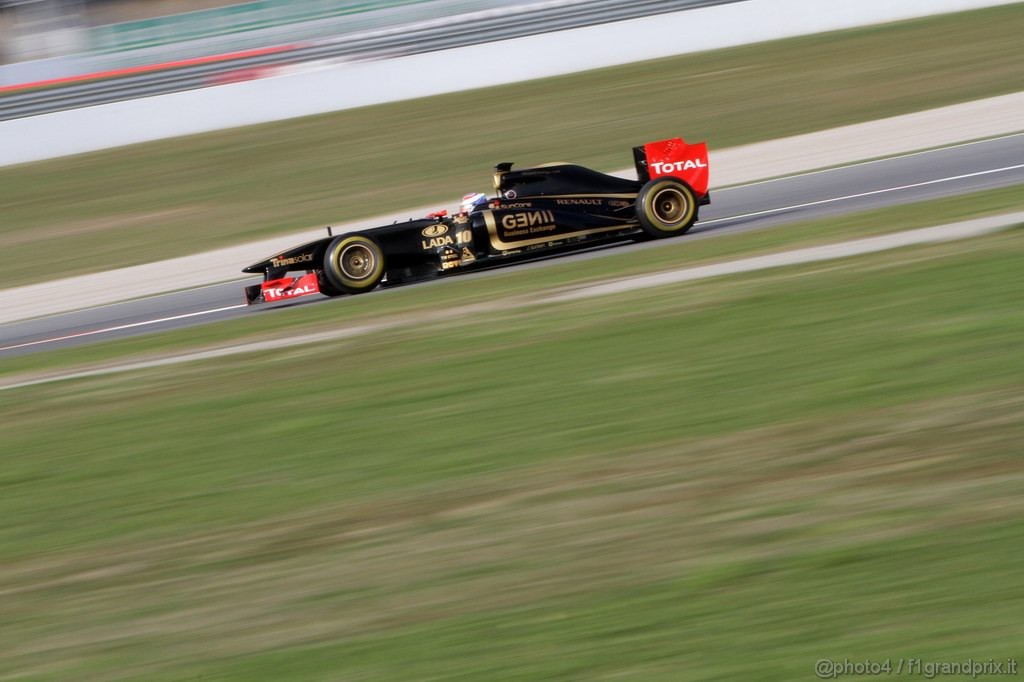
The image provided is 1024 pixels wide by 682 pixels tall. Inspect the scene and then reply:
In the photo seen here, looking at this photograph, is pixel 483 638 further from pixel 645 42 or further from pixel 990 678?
pixel 645 42

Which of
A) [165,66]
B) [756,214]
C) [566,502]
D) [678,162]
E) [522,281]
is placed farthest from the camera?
[165,66]

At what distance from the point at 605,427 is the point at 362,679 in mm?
2414

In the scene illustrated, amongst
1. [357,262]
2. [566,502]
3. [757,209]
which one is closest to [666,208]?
[757,209]

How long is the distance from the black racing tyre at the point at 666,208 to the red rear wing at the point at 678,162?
0.16 m

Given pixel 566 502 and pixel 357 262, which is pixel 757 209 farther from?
pixel 566 502

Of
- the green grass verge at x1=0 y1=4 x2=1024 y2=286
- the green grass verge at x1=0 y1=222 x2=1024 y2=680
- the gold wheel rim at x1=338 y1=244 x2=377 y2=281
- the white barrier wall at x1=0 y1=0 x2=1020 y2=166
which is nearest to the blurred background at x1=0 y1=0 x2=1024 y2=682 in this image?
the green grass verge at x1=0 y1=222 x2=1024 y2=680

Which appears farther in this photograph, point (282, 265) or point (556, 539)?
point (282, 265)

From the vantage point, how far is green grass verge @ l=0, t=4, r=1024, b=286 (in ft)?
58.6

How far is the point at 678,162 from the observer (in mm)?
11781

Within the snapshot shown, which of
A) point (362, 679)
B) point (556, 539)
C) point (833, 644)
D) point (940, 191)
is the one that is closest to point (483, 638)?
point (362, 679)

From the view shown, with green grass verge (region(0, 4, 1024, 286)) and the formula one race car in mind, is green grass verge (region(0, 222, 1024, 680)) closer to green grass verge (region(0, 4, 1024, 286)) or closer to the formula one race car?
the formula one race car

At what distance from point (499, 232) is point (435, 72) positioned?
42.7 ft

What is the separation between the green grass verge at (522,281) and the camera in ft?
32.1

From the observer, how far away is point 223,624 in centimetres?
435
